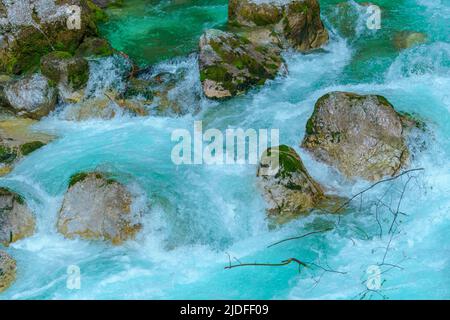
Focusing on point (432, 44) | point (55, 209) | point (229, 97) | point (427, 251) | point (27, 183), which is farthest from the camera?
point (432, 44)

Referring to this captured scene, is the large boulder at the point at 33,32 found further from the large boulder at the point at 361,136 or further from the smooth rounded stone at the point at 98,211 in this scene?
the large boulder at the point at 361,136

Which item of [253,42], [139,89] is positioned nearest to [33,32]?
[139,89]

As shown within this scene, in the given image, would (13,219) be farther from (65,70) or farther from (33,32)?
(33,32)

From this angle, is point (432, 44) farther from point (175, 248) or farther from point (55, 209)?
point (55, 209)

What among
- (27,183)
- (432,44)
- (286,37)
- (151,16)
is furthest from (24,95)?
(432,44)

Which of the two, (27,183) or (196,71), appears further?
(196,71)

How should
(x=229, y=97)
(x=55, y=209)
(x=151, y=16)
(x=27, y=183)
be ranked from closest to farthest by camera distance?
(x=55, y=209)
(x=27, y=183)
(x=229, y=97)
(x=151, y=16)
